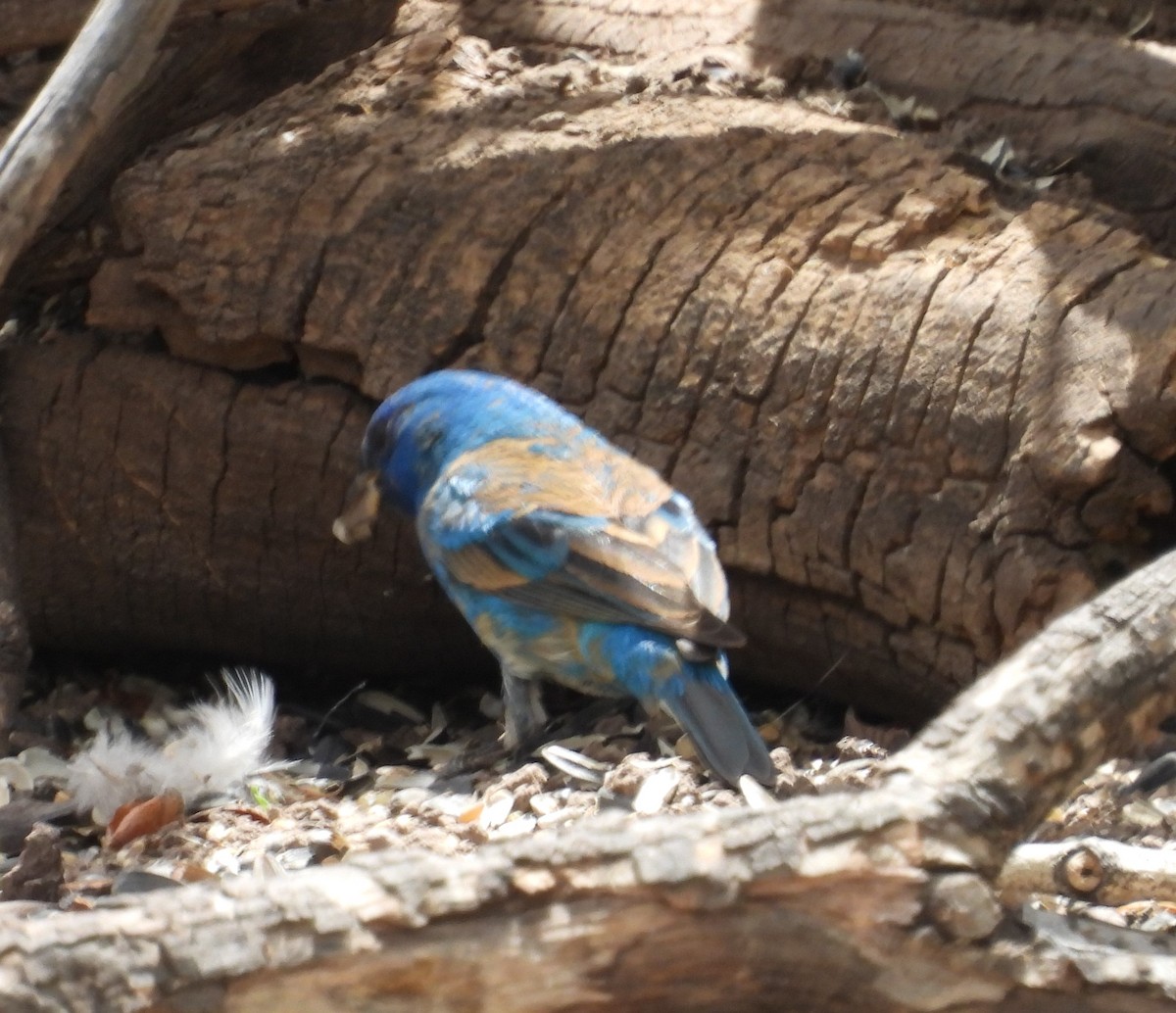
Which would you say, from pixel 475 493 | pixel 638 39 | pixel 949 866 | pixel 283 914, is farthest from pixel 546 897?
pixel 638 39

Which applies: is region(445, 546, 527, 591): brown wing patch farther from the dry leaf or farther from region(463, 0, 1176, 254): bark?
region(463, 0, 1176, 254): bark

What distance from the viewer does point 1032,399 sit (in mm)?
3232

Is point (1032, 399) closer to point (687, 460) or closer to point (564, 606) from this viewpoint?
point (687, 460)

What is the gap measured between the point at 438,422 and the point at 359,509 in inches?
14.8

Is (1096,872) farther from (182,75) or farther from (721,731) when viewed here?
(182,75)

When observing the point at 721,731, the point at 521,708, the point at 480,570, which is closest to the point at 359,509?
the point at 480,570

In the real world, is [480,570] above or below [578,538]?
below

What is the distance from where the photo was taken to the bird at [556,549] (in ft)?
10.6

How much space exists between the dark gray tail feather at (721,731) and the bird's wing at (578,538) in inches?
5.0

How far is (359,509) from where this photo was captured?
156 inches

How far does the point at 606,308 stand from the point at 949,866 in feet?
7.08

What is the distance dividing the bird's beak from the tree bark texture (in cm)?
17

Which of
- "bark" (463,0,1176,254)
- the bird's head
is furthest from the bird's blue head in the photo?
"bark" (463,0,1176,254)

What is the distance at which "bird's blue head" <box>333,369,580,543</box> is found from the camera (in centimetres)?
370
